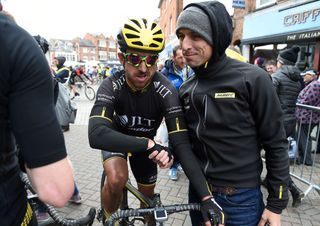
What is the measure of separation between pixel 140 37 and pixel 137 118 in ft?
2.15

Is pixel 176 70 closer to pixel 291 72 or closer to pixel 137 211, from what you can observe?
pixel 291 72

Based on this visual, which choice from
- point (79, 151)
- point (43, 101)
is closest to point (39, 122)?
point (43, 101)

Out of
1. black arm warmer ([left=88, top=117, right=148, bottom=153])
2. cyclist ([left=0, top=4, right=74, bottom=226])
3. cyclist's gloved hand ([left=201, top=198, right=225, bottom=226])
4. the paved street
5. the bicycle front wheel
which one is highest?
cyclist ([left=0, top=4, right=74, bottom=226])

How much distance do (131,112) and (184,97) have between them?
47 centimetres

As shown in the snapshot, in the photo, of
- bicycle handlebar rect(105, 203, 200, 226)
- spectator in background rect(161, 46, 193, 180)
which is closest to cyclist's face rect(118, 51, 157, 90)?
bicycle handlebar rect(105, 203, 200, 226)

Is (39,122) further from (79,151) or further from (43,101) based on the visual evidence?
(79,151)

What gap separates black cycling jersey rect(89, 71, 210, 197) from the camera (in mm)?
1734

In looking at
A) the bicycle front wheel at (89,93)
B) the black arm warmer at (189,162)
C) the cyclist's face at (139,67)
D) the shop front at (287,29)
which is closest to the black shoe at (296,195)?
the black arm warmer at (189,162)

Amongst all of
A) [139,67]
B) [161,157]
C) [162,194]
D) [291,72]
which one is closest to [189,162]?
[161,157]

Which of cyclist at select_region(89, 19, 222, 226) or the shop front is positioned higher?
the shop front

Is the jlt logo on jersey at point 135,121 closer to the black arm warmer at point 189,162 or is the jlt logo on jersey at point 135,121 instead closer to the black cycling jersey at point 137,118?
the black cycling jersey at point 137,118

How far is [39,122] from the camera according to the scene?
0.93 metres

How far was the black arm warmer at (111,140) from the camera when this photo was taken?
5.65 feet

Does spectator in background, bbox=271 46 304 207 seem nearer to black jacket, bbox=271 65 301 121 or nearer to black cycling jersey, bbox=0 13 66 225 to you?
black jacket, bbox=271 65 301 121
